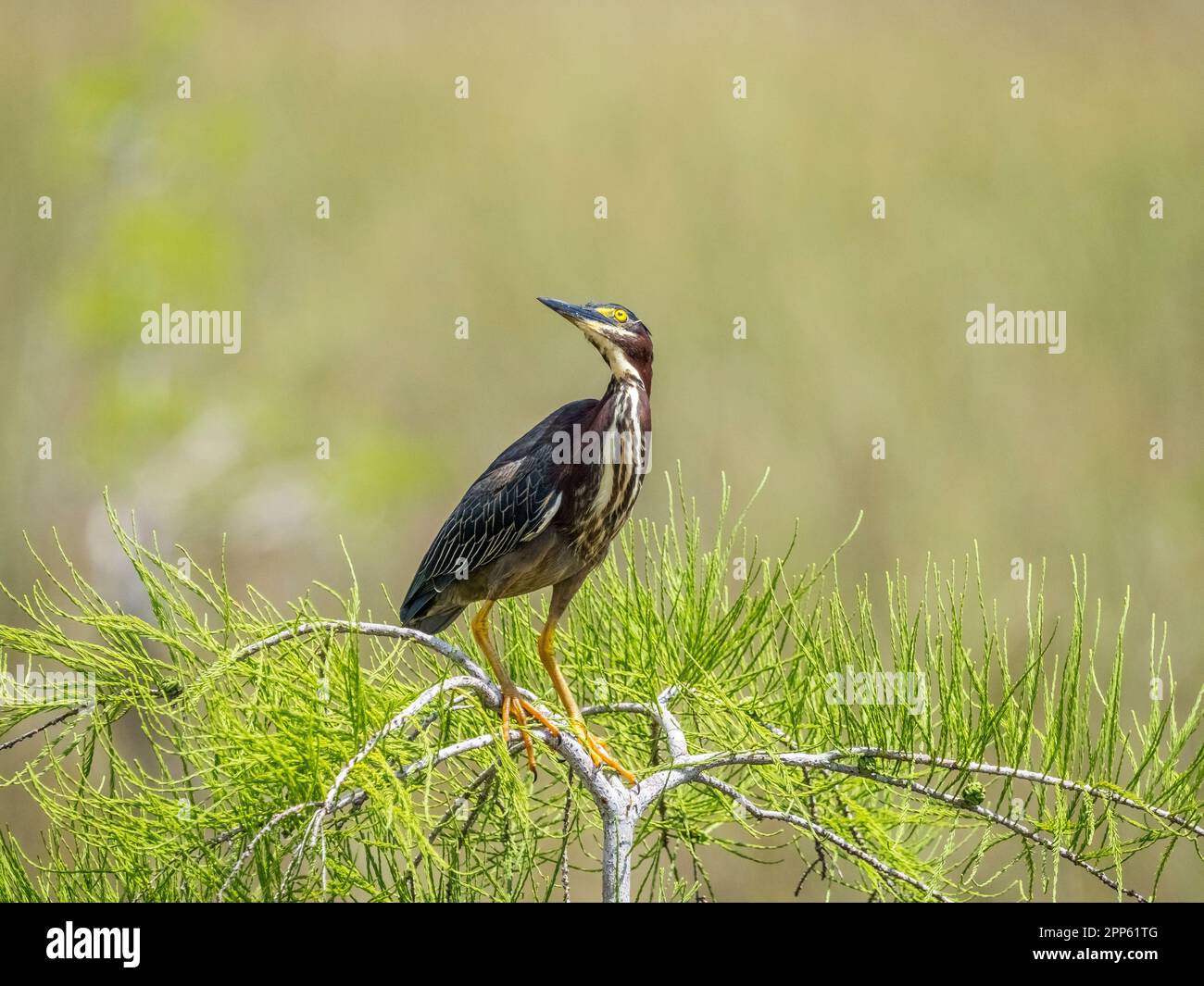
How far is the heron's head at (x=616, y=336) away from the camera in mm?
2770

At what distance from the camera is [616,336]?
9.13ft

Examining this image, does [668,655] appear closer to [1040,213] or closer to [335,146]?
[1040,213]

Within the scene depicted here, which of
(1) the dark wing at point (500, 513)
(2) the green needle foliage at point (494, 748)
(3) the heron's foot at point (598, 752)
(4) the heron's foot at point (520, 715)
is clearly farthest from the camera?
(1) the dark wing at point (500, 513)

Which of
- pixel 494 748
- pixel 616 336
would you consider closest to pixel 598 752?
pixel 494 748

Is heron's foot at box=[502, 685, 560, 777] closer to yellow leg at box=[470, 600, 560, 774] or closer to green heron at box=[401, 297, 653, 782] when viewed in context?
yellow leg at box=[470, 600, 560, 774]

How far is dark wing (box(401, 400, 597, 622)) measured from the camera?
286 cm

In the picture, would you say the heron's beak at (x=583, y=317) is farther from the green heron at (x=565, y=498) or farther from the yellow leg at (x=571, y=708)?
the yellow leg at (x=571, y=708)

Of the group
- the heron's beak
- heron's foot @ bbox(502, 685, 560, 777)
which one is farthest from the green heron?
heron's foot @ bbox(502, 685, 560, 777)

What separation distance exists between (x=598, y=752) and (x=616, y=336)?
35.1 inches

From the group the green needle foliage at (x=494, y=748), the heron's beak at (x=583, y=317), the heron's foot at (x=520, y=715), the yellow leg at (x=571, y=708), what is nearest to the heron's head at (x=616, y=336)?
the heron's beak at (x=583, y=317)

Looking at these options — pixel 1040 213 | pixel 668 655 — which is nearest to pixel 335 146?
pixel 1040 213

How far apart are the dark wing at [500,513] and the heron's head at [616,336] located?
0.15m

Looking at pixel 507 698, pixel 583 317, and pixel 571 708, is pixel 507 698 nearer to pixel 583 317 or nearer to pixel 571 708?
pixel 571 708
